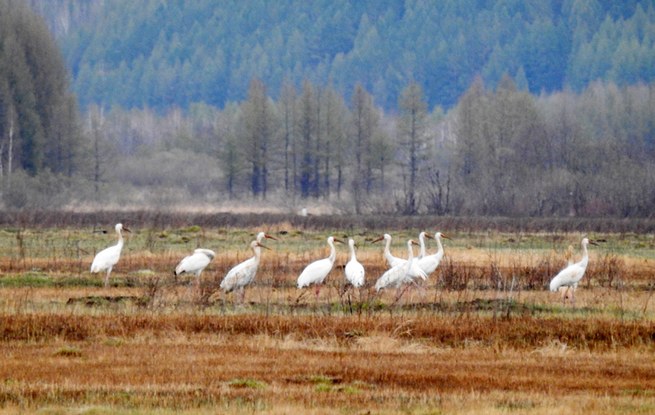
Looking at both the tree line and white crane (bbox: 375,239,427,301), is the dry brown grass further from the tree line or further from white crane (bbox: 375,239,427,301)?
the tree line

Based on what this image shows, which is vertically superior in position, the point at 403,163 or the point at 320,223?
the point at 403,163

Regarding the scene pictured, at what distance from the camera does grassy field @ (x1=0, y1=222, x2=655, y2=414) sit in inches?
542

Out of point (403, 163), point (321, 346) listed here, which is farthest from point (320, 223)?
point (403, 163)

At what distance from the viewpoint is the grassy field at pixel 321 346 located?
13.8 m

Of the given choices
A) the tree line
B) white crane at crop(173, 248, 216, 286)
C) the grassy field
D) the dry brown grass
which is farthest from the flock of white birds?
the tree line

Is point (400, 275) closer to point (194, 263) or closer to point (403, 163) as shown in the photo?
point (194, 263)

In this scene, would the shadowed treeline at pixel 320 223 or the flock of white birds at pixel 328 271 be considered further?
the shadowed treeline at pixel 320 223

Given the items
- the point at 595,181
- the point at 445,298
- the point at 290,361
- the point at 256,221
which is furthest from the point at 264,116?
the point at 290,361

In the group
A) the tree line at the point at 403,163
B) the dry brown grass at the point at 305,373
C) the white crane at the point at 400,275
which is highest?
the tree line at the point at 403,163

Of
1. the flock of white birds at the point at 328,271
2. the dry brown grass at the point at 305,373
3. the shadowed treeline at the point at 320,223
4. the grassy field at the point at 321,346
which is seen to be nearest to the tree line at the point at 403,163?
the shadowed treeline at the point at 320,223

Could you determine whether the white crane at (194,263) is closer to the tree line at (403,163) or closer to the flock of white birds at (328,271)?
the flock of white birds at (328,271)

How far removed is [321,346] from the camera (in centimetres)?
1812

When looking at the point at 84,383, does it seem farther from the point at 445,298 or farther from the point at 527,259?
the point at 527,259

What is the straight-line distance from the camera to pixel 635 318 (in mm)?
20406
